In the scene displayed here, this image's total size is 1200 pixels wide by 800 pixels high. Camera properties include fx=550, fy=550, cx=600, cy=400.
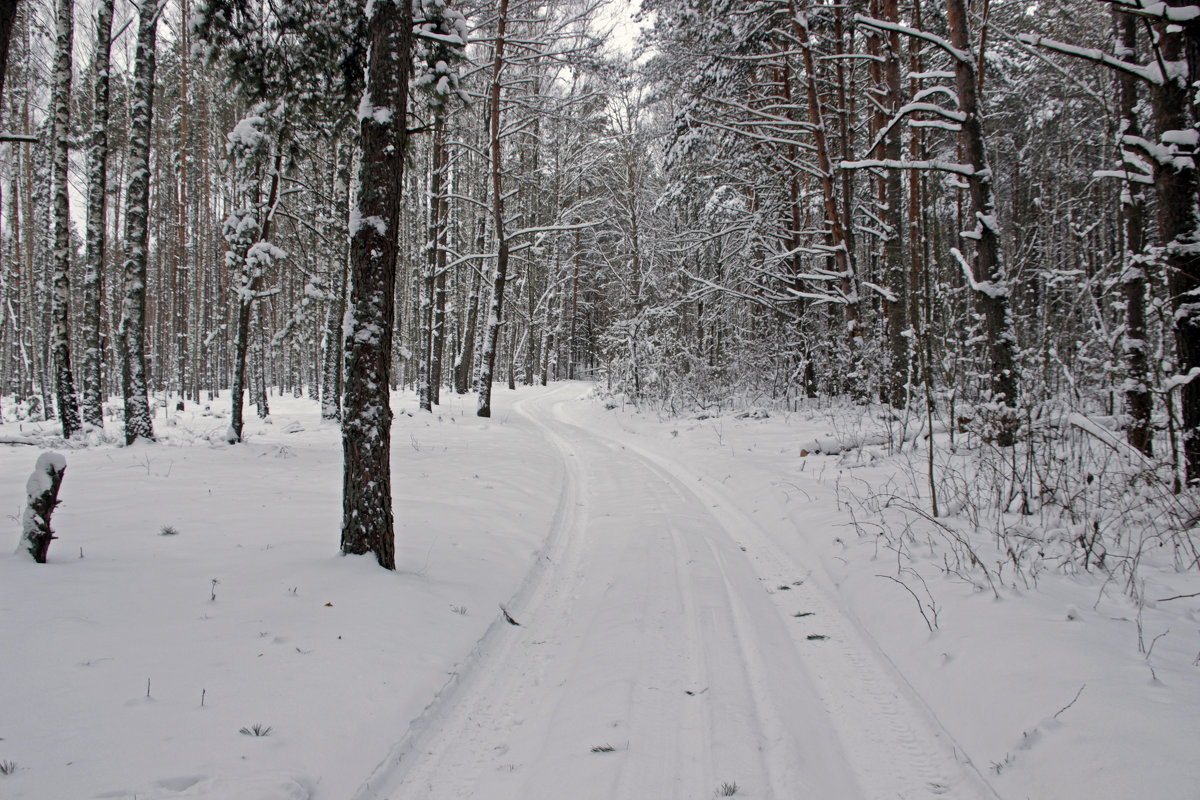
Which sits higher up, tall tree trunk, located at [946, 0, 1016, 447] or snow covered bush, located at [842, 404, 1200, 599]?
tall tree trunk, located at [946, 0, 1016, 447]

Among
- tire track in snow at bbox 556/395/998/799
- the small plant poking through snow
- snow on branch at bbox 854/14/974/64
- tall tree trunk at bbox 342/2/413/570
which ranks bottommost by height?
tire track in snow at bbox 556/395/998/799

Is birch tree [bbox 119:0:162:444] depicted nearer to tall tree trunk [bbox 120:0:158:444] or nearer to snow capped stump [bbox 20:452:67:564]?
tall tree trunk [bbox 120:0:158:444]

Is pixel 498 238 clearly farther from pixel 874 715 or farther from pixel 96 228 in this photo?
pixel 874 715

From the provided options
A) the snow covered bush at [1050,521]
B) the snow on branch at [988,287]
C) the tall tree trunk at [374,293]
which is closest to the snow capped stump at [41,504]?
the tall tree trunk at [374,293]

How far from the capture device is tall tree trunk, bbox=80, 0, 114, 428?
10680mm

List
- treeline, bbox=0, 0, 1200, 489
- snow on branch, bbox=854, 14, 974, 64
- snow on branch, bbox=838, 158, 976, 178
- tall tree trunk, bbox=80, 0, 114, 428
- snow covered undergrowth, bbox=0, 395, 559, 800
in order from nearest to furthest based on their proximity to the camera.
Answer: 1. snow covered undergrowth, bbox=0, 395, 559, 800
2. treeline, bbox=0, 0, 1200, 489
3. snow on branch, bbox=838, 158, 976, 178
4. snow on branch, bbox=854, 14, 974, 64
5. tall tree trunk, bbox=80, 0, 114, 428

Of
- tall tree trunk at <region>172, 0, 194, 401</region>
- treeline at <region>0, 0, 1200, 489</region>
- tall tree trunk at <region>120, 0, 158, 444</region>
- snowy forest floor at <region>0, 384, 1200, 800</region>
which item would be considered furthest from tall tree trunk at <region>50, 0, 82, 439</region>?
snowy forest floor at <region>0, 384, 1200, 800</region>

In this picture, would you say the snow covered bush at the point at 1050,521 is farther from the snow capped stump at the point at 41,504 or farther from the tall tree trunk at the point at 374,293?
the snow capped stump at the point at 41,504

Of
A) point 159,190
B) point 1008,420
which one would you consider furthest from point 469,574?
point 159,190

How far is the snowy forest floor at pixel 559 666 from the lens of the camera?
2535 millimetres

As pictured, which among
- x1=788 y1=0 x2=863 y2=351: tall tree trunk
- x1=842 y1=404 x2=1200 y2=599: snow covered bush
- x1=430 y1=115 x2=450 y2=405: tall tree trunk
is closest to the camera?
x1=842 y1=404 x2=1200 y2=599: snow covered bush

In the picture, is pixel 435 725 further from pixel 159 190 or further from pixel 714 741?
pixel 159 190

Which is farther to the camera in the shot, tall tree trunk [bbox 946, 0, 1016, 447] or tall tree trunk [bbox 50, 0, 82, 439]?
tall tree trunk [bbox 50, 0, 82, 439]

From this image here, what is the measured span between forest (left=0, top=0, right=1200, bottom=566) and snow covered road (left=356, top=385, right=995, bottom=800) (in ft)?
6.46
